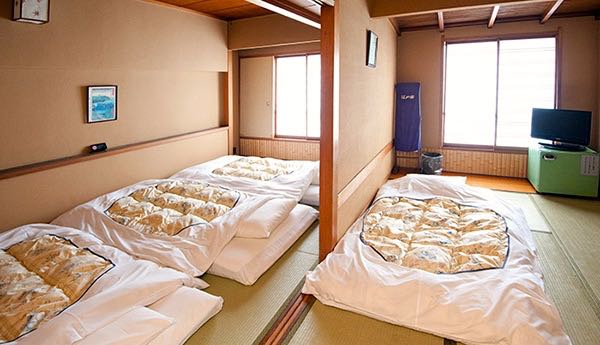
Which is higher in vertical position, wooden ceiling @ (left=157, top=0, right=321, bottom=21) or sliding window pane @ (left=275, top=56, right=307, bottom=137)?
wooden ceiling @ (left=157, top=0, right=321, bottom=21)

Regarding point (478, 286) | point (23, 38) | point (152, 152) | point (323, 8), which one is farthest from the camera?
point (152, 152)

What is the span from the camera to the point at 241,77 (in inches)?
→ 250

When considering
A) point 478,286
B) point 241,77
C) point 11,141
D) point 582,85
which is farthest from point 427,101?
point 11,141

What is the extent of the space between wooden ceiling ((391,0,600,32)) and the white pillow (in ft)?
9.07

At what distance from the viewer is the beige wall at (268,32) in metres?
5.16

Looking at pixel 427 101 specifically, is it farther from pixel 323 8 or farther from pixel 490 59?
pixel 323 8

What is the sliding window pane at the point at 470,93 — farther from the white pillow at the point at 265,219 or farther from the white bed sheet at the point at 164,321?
the white bed sheet at the point at 164,321

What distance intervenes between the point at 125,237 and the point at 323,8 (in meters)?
2.20

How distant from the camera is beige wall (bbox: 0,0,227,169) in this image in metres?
3.27

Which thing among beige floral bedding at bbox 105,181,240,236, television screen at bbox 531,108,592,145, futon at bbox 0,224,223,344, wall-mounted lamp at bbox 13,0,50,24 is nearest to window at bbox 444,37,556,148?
television screen at bbox 531,108,592,145

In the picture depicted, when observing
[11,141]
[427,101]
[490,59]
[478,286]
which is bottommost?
[478,286]

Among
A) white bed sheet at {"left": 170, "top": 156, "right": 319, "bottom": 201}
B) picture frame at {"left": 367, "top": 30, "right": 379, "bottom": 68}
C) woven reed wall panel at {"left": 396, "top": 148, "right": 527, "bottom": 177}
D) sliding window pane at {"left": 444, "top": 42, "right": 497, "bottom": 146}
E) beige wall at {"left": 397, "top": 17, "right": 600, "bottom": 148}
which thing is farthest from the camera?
sliding window pane at {"left": 444, "top": 42, "right": 497, "bottom": 146}

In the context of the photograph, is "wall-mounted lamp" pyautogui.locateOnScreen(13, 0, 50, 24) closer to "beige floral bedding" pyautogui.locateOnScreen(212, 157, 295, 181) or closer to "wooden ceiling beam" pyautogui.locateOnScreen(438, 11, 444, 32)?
"beige floral bedding" pyautogui.locateOnScreen(212, 157, 295, 181)

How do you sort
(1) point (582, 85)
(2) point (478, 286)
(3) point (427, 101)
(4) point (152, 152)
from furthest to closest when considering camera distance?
(3) point (427, 101) < (1) point (582, 85) < (4) point (152, 152) < (2) point (478, 286)
